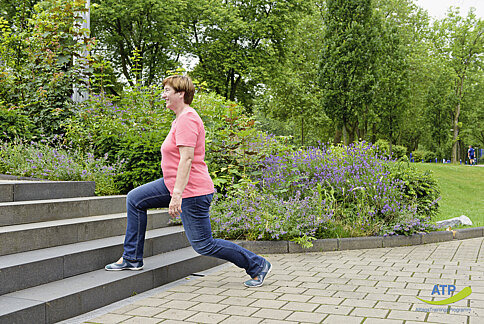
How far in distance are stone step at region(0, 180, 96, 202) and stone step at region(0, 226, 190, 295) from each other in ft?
3.84

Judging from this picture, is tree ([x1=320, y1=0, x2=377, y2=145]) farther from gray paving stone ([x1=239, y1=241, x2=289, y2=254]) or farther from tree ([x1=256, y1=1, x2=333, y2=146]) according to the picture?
gray paving stone ([x1=239, y1=241, x2=289, y2=254])

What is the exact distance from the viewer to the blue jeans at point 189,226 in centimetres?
439

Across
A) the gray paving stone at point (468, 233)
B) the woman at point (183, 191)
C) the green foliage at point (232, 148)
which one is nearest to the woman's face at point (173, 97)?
the woman at point (183, 191)

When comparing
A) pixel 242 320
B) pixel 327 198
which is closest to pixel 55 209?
pixel 242 320

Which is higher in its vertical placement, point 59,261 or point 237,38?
point 237,38

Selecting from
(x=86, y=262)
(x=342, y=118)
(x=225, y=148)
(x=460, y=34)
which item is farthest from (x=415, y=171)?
(x=460, y=34)

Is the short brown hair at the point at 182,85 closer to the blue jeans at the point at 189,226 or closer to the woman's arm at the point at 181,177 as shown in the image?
the woman's arm at the point at 181,177

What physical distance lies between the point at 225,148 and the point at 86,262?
4480 millimetres

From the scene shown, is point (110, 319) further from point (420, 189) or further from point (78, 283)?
point (420, 189)

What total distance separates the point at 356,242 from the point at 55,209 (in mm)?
4342

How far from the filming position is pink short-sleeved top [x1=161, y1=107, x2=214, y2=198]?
13.9ft

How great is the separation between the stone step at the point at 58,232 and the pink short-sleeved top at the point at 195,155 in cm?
132

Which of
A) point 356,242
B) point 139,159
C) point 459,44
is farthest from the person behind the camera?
point 459,44

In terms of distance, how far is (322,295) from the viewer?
4547 millimetres
